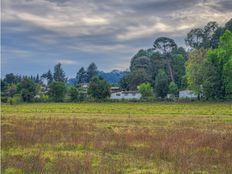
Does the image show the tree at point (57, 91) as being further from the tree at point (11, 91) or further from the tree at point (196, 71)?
the tree at point (196, 71)

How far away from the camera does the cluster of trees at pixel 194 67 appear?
302ft

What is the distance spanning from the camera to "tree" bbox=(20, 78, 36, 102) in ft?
374

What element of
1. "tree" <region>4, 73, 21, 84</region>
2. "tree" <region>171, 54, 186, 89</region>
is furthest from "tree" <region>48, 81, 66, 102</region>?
"tree" <region>4, 73, 21, 84</region>

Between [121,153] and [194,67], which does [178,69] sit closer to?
[194,67]

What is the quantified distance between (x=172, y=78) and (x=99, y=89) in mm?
34217

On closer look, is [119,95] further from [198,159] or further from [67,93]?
[198,159]

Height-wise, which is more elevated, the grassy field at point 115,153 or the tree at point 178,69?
the tree at point 178,69

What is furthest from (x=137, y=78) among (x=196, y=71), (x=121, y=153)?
(x=121, y=153)

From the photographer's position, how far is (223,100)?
91.1 m

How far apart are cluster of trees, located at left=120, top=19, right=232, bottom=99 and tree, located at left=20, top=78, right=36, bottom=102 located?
110ft

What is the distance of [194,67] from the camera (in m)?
97.0

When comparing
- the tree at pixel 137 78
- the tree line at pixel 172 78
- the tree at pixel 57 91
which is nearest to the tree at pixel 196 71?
the tree line at pixel 172 78

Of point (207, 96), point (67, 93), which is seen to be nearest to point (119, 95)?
point (67, 93)

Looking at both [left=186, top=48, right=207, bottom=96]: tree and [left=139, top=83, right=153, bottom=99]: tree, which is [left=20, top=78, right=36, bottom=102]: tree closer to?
[left=139, top=83, right=153, bottom=99]: tree
